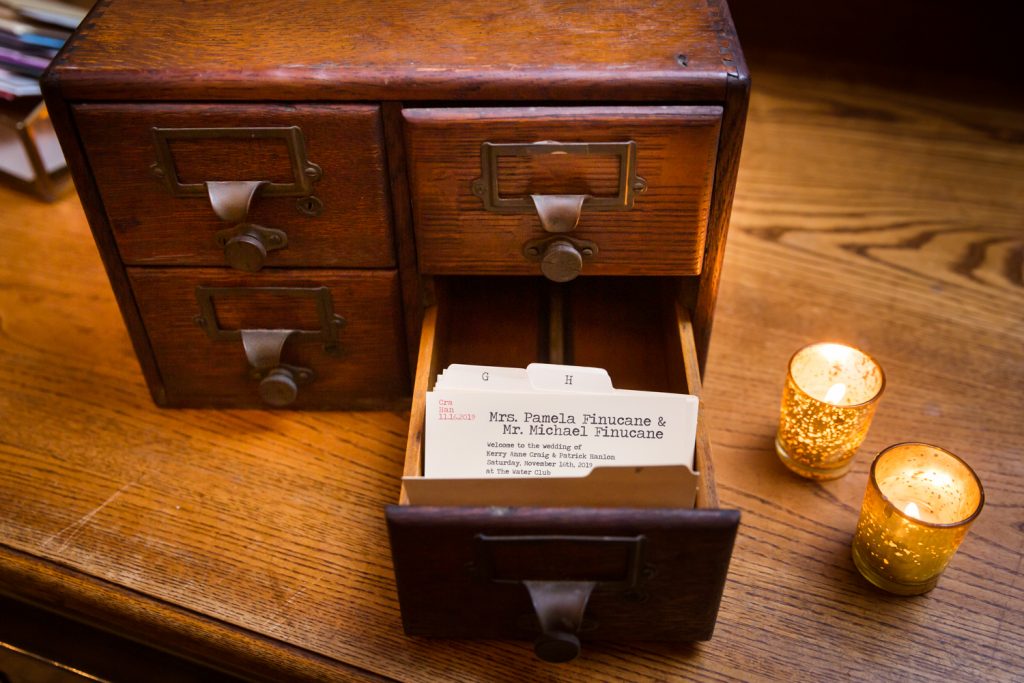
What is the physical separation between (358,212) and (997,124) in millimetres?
1053

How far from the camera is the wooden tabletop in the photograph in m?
0.85

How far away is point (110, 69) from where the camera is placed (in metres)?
0.81

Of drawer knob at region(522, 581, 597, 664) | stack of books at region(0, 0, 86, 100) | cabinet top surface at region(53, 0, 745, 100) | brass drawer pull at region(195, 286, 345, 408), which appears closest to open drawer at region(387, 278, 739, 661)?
drawer knob at region(522, 581, 597, 664)

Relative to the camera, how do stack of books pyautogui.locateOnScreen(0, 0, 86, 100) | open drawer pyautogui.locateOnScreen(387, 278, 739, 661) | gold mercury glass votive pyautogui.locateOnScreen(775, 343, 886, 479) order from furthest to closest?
stack of books pyautogui.locateOnScreen(0, 0, 86, 100), gold mercury glass votive pyautogui.locateOnScreen(775, 343, 886, 479), open drawer pyautogui.locateOnScreen(387, 278, 739, 661)

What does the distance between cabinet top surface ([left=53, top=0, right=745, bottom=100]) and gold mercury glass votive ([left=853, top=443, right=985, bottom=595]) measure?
382mm

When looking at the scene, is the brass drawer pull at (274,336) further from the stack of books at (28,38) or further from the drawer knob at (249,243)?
the stack of books at (28,38)

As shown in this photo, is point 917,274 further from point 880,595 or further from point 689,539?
point 689,539

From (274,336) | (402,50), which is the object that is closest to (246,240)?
(274,336)

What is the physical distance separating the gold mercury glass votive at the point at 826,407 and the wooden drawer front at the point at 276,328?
0.40 metres

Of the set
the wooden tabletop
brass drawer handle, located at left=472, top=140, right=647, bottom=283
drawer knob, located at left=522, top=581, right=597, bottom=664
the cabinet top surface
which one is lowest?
the wooden tabletop

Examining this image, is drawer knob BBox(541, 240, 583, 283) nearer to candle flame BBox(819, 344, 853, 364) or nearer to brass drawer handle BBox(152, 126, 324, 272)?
brass drawer handle BBox(152, 126, 324, 272)

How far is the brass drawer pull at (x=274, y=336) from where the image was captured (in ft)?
3.10

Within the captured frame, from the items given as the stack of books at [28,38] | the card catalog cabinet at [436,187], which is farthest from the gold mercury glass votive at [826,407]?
the stack of books at [28,38]

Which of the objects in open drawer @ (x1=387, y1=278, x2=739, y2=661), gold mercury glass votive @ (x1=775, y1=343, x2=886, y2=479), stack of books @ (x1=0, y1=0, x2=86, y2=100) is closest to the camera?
open drawer @ (x1=387, y1=278, x2=739, y2=661)
